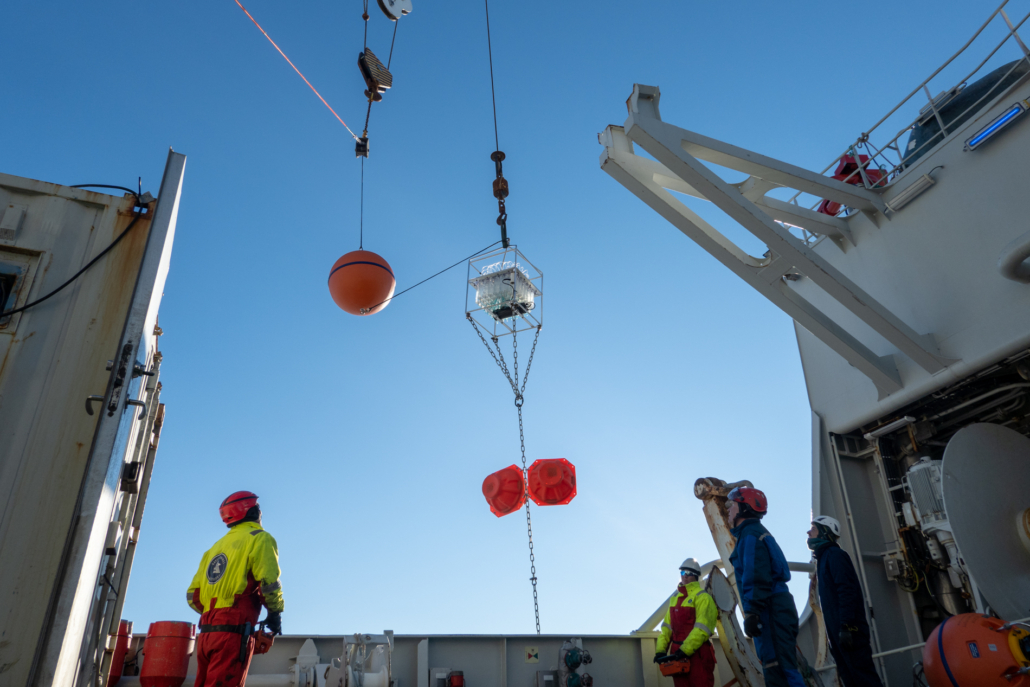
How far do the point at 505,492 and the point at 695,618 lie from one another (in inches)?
114

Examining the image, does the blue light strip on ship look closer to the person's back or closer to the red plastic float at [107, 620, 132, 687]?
the person's back

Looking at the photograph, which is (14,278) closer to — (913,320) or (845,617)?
(845,617)

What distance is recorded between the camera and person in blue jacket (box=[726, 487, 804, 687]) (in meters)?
4.91

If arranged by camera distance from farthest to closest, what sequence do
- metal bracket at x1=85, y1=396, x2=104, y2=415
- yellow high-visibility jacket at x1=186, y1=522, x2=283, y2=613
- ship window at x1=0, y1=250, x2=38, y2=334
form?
yellow high-visibility jacket at x1=186, y1=522, x2=283, y2=613 → ship window at x1=0, y1=250, x2=38, y2=334 → metal bracket at x1=85, y1=396, x2=104, y2=415

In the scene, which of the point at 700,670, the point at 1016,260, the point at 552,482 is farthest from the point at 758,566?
the point at 552,482

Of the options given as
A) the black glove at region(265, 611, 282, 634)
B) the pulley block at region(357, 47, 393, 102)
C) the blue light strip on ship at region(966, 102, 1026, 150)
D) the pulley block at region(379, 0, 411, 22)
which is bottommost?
the black glove at region(265, 611, 282, 634)

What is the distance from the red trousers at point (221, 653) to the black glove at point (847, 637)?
412 cm

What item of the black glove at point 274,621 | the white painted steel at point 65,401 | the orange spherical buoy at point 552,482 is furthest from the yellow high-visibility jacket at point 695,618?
the white painted steel at point 65,401

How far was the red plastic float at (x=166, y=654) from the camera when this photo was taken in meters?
4.66

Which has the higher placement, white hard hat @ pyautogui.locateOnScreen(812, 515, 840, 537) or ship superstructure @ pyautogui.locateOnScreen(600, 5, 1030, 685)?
ship superstructure @ pyautogui.locateOnScreen(600, 5, 1030, 685)

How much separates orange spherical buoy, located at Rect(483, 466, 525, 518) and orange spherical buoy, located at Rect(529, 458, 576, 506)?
15 centimetres

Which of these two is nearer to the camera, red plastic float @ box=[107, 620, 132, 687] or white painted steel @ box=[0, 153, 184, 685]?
white painted steel @ box=[0, 153, 184, 685]

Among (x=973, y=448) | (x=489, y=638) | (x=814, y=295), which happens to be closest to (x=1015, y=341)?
(x=973, y=448)

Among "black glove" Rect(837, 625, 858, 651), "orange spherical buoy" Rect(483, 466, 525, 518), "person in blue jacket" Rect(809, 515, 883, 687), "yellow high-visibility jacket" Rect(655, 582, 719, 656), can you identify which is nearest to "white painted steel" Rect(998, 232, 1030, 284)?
"person in blue jacket" Rect(809, 515, 883, 687)
